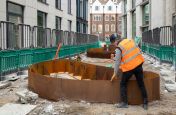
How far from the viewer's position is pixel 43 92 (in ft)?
28.2

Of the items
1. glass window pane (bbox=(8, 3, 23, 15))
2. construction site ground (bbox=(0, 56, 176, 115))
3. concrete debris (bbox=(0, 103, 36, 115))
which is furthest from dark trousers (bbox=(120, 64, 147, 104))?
glass window pane (bbox=(8, 3, 23, 15))

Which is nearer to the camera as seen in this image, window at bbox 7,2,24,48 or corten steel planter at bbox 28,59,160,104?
corten steel planter at bbox 28,59,160,104

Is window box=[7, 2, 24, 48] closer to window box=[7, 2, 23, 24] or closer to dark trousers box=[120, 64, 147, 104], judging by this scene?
window box=[7, 2, 23, 24]

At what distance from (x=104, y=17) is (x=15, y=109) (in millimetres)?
82508

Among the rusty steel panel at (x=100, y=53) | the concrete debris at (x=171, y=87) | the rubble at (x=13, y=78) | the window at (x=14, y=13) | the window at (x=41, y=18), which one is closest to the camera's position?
the concrete debris at (x=171, y=87)

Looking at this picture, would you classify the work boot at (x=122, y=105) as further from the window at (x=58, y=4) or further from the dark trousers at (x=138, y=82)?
the window at (x=58, y=4)

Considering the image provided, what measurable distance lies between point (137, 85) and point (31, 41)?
300 inches

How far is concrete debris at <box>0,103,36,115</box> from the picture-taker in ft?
23.1

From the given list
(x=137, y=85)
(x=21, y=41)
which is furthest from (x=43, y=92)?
(x=21, y=41)

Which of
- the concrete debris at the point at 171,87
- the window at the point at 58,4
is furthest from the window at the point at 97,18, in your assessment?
the concrete debris at the point at 171,87

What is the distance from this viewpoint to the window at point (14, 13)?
1753 centimetres

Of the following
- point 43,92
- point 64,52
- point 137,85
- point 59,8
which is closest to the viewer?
point 137,85

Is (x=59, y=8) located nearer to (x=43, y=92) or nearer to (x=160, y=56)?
(x=160, y=56)

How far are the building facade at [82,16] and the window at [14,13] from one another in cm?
2006
